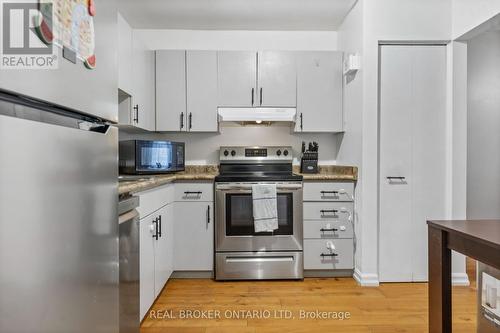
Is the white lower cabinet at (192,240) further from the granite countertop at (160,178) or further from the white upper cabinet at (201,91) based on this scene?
→ the white upper cabinet at (201,91)

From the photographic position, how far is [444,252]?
55.1 inches

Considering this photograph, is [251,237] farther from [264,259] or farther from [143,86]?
[143,86]

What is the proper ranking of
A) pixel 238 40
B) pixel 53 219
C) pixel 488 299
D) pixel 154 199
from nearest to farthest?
pixel 53 219 < pixel 488 299 < pixel 154 199 < pixel 238 40

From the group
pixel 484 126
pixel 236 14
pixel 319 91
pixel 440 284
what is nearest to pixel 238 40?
pixel 236 14

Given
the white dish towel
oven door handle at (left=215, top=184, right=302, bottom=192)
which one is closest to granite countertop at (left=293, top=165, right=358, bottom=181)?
oven door handle at (left=215, top=184, right=302, bottom=192)

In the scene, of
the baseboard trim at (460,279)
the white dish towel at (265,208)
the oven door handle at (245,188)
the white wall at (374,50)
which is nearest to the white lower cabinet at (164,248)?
the oven door handle at (245,188)

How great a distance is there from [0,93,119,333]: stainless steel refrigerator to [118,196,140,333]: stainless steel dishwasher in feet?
1.13

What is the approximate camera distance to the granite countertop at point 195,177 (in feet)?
5.69

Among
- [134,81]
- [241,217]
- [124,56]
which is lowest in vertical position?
[241,217]

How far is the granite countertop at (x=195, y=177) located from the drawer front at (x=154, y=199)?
38mm

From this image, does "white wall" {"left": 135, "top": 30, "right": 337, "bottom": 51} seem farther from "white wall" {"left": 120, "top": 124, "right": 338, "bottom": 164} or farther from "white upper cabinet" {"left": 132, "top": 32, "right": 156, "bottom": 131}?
"white wall" {"left": 120, "top": 124, "right": 338, "bottom": 164}

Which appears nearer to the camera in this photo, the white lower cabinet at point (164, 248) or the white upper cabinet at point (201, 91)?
the white lower cabinet at point (164, 248)

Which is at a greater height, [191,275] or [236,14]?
[236,14]

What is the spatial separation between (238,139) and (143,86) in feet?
3.68
